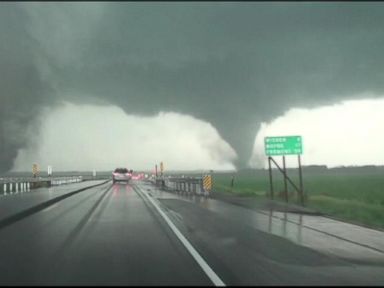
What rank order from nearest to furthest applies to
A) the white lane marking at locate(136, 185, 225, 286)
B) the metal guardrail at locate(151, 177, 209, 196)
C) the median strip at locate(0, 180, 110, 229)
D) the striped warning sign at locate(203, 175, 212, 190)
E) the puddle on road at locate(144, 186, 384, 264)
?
the white lane marking at locate(136, 185, 225, 286) < the puddle on road at locate(144, 186, 384, 264) < the median strip at locate(0, 180, 110, 229) < the striped warning sign at locate(203, 175, 212, 190) < the metal guardrail at locate(151, 177, 209, 196)

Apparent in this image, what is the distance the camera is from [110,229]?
17125mm

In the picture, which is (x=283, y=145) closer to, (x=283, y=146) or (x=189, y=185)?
(x=283, y=146)

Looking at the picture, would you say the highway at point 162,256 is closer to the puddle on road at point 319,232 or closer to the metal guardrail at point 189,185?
the puddle on road at point 319,232

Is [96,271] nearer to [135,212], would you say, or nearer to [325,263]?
[325,263]

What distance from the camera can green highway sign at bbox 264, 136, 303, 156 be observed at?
35.7 metres

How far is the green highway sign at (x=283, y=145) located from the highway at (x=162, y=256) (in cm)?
1644

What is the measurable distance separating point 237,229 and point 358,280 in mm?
7977

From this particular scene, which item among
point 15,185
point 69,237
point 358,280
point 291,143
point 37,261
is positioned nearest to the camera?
point 358,280

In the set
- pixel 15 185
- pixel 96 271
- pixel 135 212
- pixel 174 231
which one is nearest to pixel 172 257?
pixel 96 271

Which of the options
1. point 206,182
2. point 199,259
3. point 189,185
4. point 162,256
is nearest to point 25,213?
point 162,256

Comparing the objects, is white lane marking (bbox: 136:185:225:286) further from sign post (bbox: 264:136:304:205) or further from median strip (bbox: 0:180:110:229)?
sign post (bbox: 264:136:304:205)

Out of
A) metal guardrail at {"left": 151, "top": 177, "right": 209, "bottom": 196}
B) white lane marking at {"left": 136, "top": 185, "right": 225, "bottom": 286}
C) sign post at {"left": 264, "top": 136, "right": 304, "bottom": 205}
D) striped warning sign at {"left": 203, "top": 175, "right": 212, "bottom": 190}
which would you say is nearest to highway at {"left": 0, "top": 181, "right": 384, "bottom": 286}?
white lane marking at {"left": 136, "top": 185, "right": 225, "bottom": 286}

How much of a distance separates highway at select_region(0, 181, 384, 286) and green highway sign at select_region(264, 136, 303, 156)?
16438 mm

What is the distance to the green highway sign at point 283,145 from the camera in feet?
117
